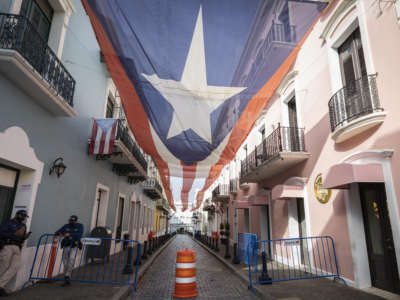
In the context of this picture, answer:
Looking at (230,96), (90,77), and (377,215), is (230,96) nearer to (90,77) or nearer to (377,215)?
(377,215)

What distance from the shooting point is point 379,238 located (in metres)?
6.09

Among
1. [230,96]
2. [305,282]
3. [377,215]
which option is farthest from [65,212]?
[377,215]

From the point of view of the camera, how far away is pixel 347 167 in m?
5.77

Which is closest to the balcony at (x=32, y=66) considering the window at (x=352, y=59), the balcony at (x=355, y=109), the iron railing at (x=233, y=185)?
the balcony at (x=355, y=109)

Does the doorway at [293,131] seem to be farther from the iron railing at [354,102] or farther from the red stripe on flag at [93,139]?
the red stripe on flag at [93,139]

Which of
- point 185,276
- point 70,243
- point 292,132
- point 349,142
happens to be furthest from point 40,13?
point 292,132

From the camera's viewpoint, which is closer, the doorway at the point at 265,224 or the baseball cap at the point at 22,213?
the baseball cap at the point at 22,213

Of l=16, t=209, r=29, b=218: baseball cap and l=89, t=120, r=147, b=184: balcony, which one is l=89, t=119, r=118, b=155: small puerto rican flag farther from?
l=16, t=209, r=29, b=218: baseball cap

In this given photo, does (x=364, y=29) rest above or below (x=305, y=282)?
above

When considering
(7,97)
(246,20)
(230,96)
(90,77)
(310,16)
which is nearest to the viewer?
(246,20)

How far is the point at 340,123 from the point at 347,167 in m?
1.42

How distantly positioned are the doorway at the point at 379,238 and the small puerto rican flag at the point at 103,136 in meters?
7.89

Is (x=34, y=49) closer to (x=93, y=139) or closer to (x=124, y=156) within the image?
(x=93, y=139)

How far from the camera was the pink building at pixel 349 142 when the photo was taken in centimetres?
554
